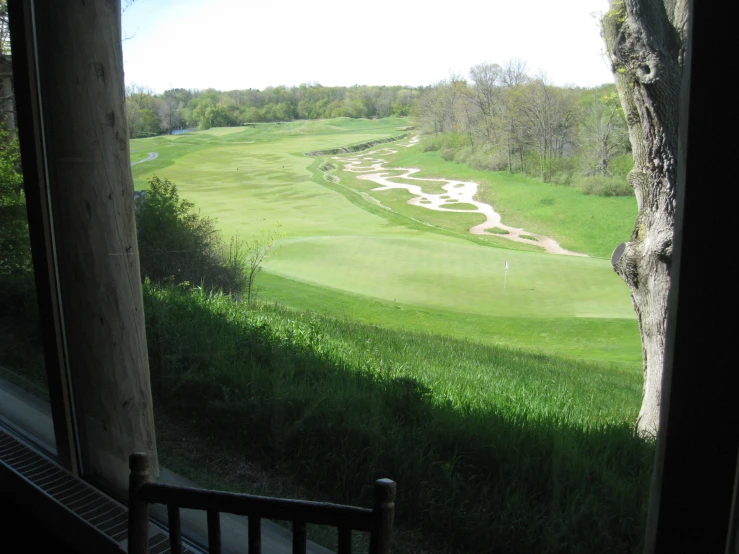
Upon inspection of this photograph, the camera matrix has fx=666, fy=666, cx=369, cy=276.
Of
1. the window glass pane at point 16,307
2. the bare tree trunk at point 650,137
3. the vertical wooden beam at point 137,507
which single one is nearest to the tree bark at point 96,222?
the window glass pane at point 16,307

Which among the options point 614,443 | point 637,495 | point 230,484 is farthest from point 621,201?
point 230,484

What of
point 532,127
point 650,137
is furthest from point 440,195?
point 650,137

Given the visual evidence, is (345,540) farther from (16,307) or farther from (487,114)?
(16,307)

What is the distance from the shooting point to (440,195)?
2488mm

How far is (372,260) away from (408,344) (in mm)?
448

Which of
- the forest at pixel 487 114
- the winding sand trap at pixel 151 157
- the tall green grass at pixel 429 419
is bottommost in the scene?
the tall green grass at pixel 429 419

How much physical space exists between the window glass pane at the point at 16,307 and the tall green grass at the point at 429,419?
0.62 m

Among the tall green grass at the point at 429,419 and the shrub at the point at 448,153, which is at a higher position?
the shrub at the point at 448,153

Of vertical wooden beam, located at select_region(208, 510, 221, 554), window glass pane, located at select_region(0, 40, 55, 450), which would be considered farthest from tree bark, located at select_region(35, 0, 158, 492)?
vertical wooden beam, located at select_region(208, 510, 221, 554)

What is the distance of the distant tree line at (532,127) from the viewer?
6.38 ft

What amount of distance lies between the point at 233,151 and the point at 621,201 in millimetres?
1769

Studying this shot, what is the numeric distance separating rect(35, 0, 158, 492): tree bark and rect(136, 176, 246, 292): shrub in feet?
2.19

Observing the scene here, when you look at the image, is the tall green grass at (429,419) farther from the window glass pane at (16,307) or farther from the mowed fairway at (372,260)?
the window glass pane at (16,307)

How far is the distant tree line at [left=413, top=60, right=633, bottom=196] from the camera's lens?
1945mm
